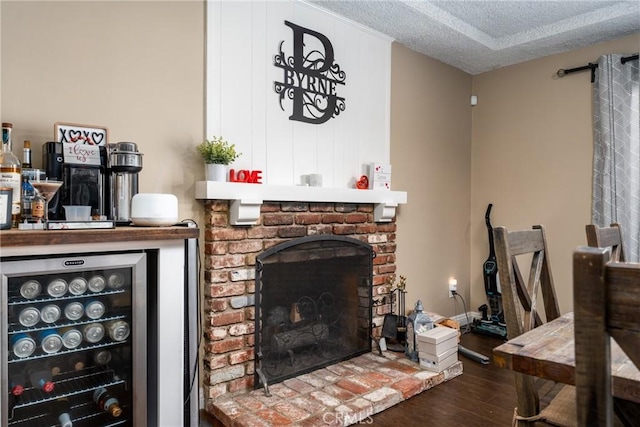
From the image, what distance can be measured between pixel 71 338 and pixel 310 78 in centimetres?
203

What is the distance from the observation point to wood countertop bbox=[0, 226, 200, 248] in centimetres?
139

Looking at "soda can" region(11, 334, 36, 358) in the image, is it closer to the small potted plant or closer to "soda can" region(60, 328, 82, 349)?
"soda can" region(60, 328, 82, 349)

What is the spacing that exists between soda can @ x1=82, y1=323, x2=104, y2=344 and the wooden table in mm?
1502

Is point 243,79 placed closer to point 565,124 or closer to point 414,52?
point 414,52

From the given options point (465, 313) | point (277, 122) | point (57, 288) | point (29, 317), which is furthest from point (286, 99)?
point (465, 313)

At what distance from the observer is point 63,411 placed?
1668 mm

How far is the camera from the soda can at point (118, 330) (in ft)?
5.69

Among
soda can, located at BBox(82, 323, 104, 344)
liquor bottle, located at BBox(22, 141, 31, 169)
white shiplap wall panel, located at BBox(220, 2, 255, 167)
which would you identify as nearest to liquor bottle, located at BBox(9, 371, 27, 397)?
soda can, located at BBox(82, 323, 104, 344)

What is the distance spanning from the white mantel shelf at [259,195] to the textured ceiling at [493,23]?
1228 mm

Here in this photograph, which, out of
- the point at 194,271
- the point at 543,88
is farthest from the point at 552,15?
the point at 194,271

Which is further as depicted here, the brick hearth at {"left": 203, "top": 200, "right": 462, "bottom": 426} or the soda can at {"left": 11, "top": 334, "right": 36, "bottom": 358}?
the brick hearth at {"left": 203, "top": 200, "right": 462, "bottom": 426}

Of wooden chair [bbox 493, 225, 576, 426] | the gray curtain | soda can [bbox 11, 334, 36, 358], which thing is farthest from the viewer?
the gray curtain

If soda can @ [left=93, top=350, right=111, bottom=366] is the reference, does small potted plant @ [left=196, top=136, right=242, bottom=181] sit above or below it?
above

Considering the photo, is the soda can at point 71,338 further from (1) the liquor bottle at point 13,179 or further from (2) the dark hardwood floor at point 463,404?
(2) the dark hardwood floor at point 463,404
